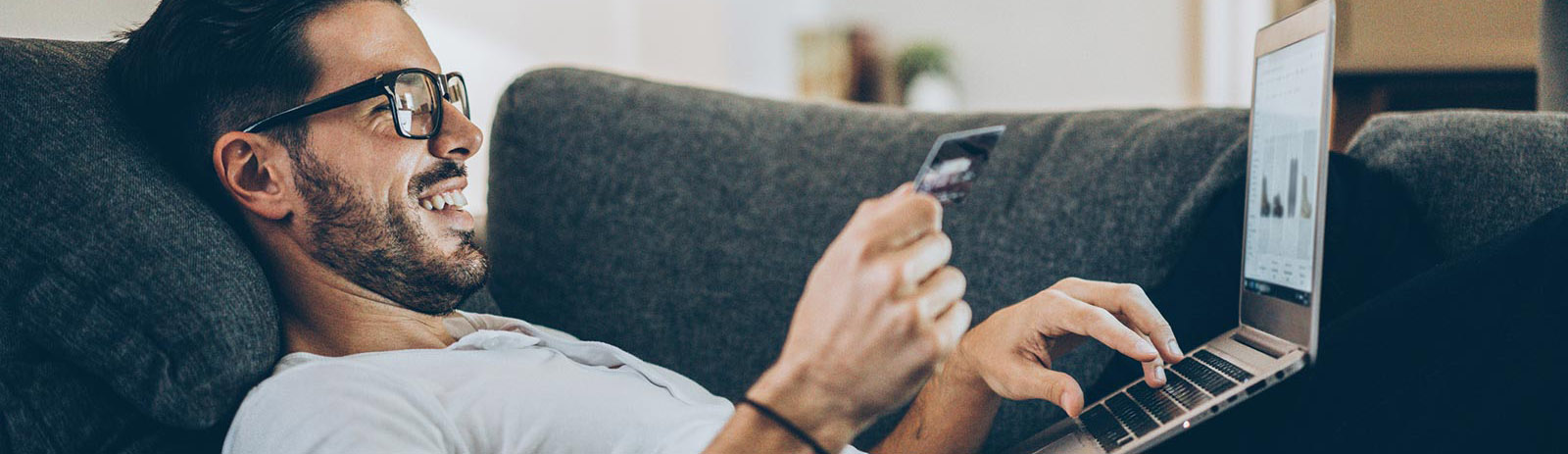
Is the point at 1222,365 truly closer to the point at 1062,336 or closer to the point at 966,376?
the point at 1062,336

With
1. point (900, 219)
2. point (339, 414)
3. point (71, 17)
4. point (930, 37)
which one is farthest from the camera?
point (930, 37)

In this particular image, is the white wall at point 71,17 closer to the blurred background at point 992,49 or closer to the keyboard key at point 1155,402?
the blurred background at point 992,49

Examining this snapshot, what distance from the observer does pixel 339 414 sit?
744mm

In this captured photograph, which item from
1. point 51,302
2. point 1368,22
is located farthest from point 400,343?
point 1368,22

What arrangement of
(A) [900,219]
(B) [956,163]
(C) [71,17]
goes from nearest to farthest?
1. (A) [900,219]
2. (C) [71,17]
3. (B) [956,163]

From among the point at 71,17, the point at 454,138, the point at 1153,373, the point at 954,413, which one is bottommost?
the point at 954,413

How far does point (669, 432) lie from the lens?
898mm

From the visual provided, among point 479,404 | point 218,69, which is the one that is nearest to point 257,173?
point 218,69

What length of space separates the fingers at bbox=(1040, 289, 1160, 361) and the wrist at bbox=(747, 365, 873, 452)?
334mm

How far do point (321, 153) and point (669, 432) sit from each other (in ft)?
1.49

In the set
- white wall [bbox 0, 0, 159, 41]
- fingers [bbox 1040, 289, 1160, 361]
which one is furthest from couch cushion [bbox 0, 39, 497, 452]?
fingers [bbox 1040, 289, 1160, 361]

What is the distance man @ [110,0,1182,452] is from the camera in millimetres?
838

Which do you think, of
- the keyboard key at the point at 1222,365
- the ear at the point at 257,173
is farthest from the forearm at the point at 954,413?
the ear at the point at 257,173

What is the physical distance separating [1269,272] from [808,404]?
1.79 ft
